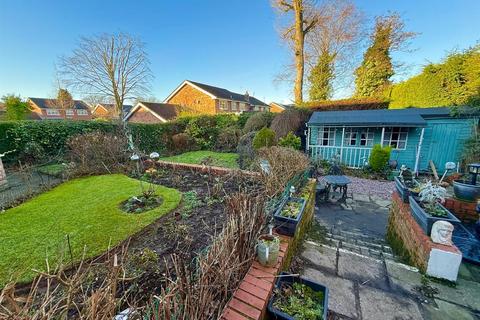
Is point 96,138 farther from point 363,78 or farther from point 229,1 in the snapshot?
point 363,78

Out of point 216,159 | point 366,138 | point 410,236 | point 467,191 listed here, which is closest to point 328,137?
point 366,138

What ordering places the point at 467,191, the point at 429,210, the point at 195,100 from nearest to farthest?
the point at 429,210 → the point at 467,191 → the point at 195,100

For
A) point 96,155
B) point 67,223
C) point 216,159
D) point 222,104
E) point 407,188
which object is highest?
point 222,104

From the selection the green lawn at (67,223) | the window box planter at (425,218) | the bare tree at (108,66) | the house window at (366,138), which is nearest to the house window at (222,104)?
the bare tree at (108,66)

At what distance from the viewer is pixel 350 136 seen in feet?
33.0

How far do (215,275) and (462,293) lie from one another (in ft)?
10.0

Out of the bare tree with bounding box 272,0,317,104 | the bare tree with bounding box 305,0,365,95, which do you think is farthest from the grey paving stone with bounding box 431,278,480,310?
the bare tree with bounding box 305,0,365,95

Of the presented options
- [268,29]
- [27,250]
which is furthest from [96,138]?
[268,29]

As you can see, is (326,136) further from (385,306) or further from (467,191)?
(385,306)

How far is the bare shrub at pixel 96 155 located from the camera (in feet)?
20.9

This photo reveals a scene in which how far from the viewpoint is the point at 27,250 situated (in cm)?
280

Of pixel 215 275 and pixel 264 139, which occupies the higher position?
pixel 264 139

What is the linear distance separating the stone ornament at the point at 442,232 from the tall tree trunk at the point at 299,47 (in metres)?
13.6

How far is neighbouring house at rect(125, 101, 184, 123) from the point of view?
22141mm
